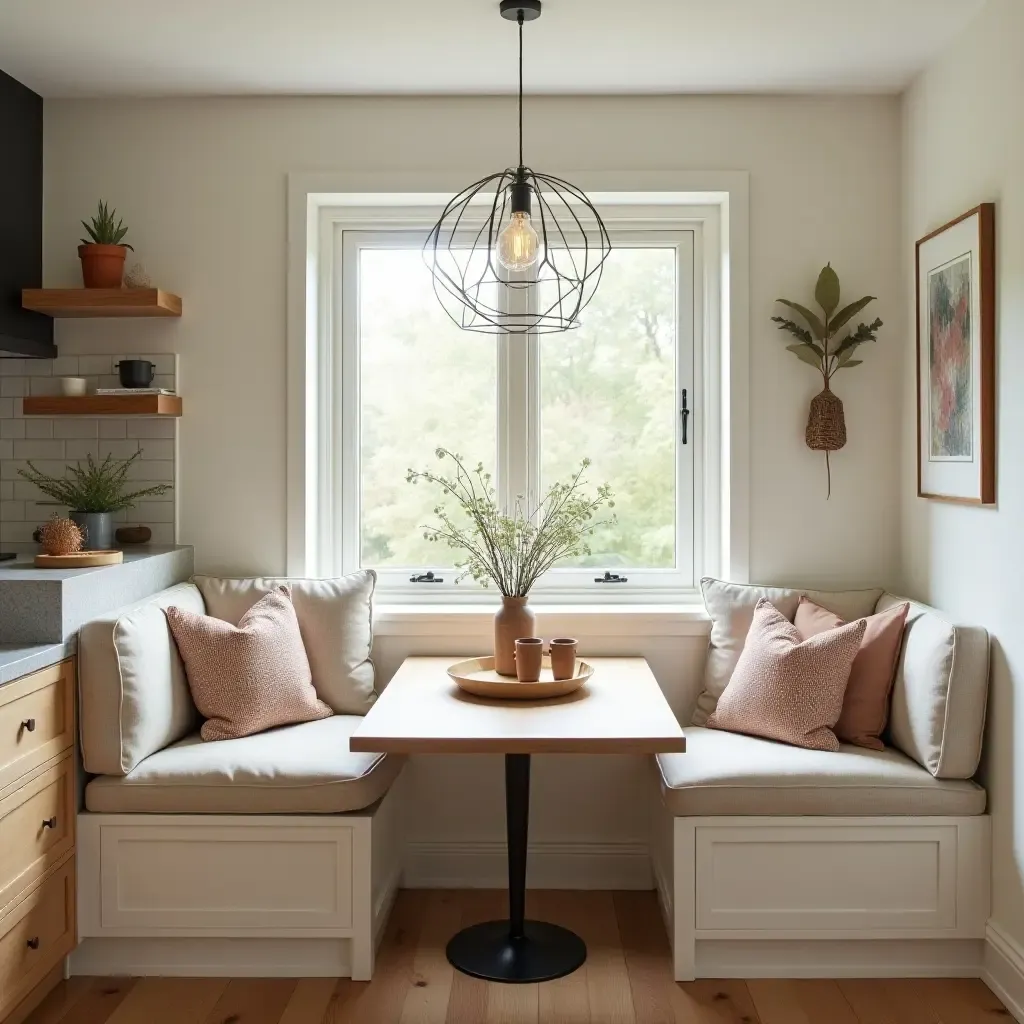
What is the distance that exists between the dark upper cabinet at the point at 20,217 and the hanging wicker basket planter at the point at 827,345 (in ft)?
7.55

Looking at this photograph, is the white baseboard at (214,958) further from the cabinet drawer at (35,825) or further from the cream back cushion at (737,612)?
the cream back cushion at (737,612)

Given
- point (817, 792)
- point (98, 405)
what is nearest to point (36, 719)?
point (98, 405)

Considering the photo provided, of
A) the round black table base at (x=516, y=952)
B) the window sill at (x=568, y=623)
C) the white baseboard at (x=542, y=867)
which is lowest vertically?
the round black table base at (x=516, y=952)

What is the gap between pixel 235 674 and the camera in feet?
9.53

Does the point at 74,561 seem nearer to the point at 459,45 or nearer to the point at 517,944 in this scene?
the point at 517,944

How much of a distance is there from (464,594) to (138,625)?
1.16m

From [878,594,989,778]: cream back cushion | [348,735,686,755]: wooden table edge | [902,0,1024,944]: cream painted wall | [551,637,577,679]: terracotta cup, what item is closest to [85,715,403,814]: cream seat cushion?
[348,735,686,755]: wooden table edge

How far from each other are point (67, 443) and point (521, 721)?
6.09 ft

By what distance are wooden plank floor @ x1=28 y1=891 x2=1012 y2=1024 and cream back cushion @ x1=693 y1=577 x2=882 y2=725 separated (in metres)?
0.77

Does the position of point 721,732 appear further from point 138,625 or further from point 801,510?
point 138,625

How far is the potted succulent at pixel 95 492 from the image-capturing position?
320cm

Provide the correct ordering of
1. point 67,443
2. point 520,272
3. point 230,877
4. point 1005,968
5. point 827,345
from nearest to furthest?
point 1005,968 < point 230,877 < point 827,345 < point 67,443 < point 520,272

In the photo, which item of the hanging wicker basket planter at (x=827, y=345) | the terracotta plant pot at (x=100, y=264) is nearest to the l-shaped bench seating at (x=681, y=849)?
the hanging wicker basket planter at (x=827, y=345)

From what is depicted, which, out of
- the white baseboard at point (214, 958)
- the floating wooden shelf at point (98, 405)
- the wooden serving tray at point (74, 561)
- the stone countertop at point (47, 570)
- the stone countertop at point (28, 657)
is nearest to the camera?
the stone countertop at point (28, 657)
